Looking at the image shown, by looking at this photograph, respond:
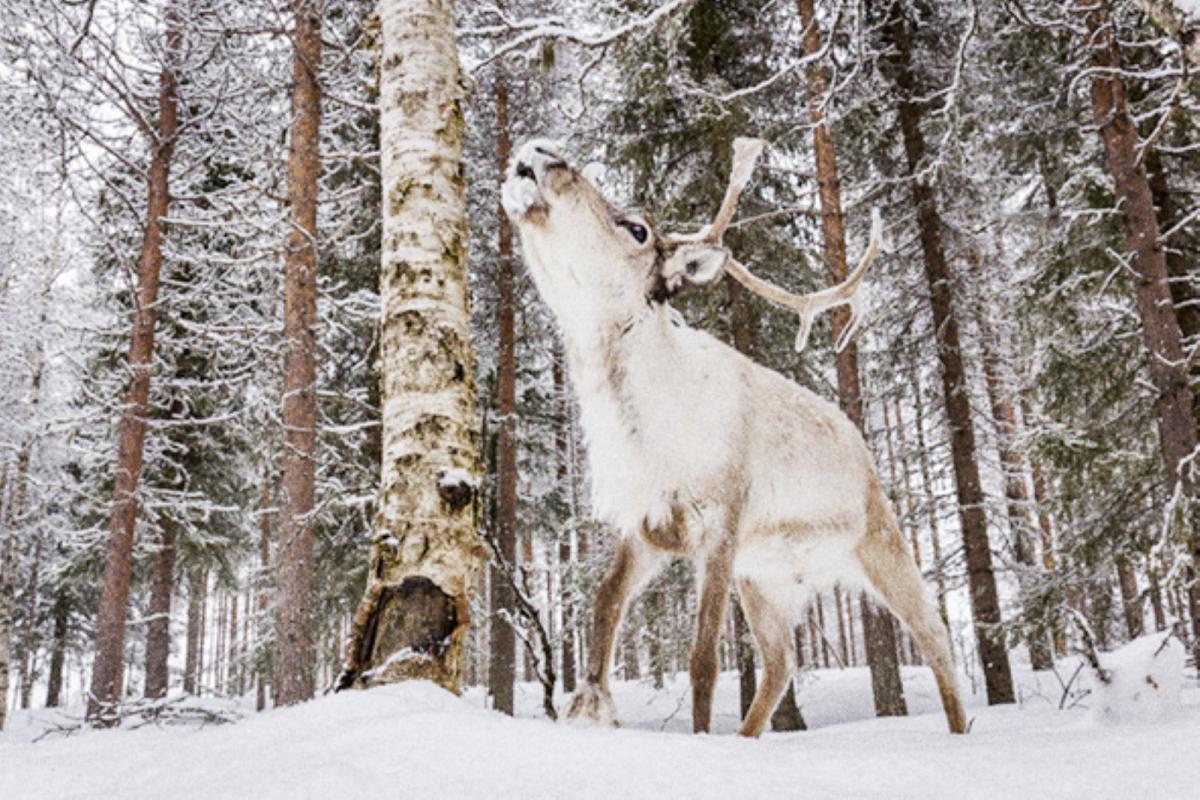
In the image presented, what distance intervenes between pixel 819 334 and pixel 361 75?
7.85 metres

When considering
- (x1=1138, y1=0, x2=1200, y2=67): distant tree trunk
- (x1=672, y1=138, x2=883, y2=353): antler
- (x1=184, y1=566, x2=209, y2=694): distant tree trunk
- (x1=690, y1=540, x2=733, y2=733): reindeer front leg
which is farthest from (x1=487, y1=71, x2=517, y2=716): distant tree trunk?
(x1=1138, y1=0, x2=1200, y2=67): distant tree trunk

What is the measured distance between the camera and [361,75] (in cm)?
882

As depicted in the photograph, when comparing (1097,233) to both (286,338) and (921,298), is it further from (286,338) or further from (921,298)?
(286,338)

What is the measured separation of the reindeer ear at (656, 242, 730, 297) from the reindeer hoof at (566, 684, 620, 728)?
180cm

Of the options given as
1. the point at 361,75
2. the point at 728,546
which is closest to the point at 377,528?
the point at 728,546

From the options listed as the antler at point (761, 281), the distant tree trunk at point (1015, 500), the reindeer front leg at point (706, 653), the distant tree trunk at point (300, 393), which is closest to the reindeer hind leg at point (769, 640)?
the reindeer front leg at point (706, 653)

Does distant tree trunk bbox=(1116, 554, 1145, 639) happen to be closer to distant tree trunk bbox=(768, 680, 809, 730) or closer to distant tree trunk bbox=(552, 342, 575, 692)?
distant tree trunk bbox=(768, 680, 809, 730)

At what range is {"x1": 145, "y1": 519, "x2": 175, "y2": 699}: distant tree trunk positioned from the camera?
14203mm

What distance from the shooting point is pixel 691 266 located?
3.66 m

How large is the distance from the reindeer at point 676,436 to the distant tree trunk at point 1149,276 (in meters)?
4.13

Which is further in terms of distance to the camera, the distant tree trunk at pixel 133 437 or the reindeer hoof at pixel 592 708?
the distant tree trunk at pixel 133 437

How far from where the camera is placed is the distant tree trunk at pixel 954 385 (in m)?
10.7

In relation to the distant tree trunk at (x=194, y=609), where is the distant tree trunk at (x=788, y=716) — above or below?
below

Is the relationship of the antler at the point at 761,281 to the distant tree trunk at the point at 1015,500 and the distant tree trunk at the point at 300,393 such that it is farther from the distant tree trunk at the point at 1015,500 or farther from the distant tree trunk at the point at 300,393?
the distant tree trunk at the point at 1015,500
